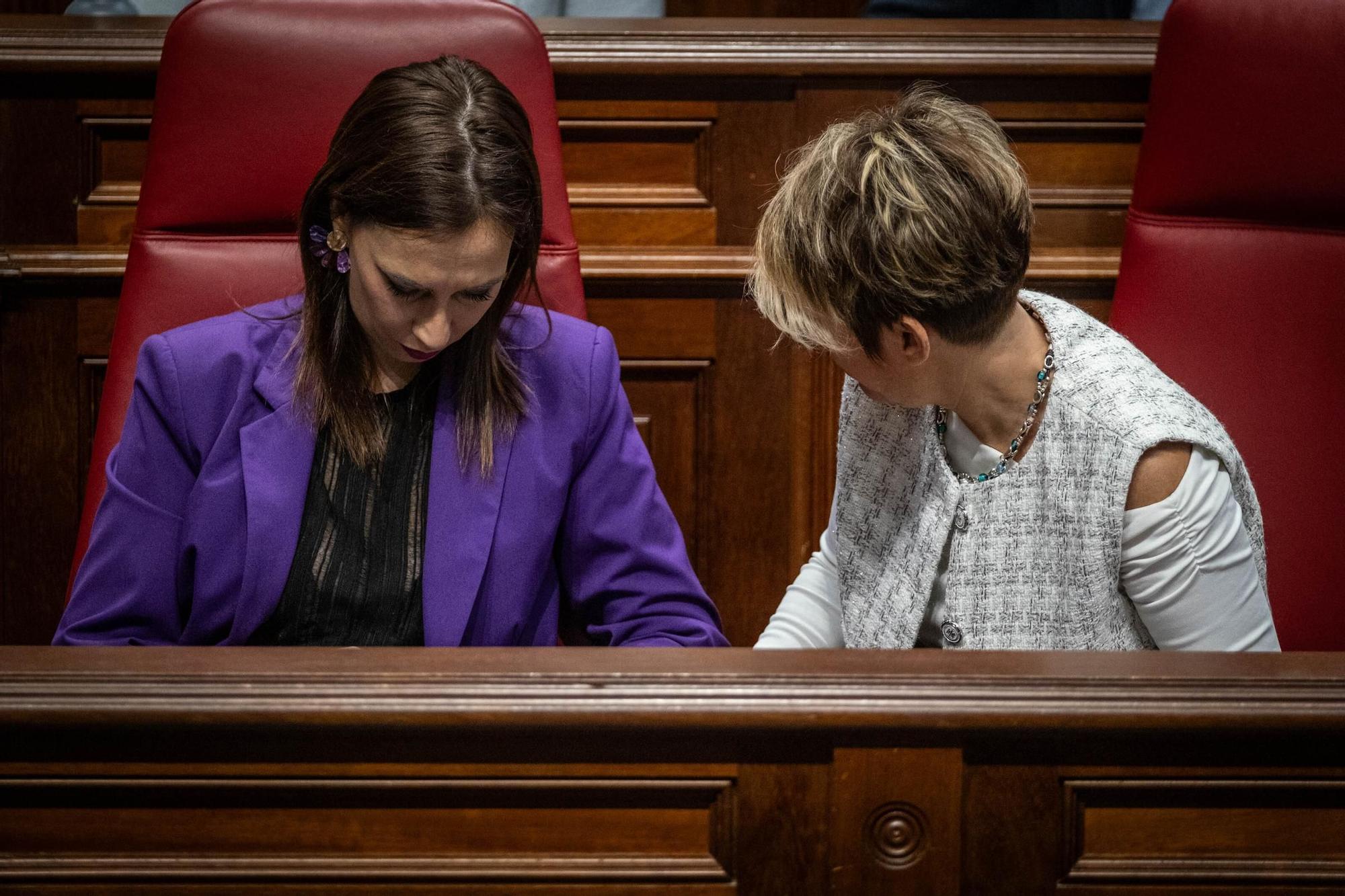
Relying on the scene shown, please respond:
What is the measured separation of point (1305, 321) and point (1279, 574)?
0.22 meters

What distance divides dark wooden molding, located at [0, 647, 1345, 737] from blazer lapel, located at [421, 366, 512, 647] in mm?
379

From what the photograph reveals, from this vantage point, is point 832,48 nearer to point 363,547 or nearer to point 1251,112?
point 1251,112

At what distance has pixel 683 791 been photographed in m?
0.66

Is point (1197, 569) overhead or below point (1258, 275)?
below

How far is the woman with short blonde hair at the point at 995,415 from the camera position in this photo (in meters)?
0.93

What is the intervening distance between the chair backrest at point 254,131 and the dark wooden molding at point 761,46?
280 mm

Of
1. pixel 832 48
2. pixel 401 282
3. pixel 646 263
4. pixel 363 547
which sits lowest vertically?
pixel 363 547

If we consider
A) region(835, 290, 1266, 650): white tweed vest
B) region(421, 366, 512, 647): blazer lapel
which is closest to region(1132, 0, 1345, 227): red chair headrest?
region(835, 290, 1266, 650): white tweed vest

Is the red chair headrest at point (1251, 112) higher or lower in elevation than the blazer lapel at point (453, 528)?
higher

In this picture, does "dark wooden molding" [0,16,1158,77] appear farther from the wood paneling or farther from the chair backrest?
the wood paneling

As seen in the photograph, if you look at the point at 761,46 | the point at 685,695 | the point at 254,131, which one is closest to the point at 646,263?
the point at 761,46

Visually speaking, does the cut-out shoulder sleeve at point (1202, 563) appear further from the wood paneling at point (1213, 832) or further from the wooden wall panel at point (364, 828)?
the wooden wall panel at point (364, 828)

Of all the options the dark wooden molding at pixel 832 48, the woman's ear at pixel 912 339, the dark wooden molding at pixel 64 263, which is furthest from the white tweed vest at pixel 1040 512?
the dark wooden molding at pixel 64 263

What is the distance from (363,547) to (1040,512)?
1.71 feet
